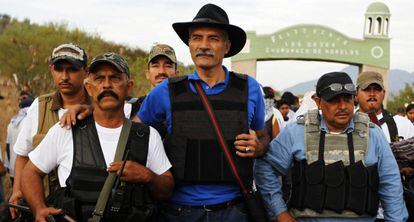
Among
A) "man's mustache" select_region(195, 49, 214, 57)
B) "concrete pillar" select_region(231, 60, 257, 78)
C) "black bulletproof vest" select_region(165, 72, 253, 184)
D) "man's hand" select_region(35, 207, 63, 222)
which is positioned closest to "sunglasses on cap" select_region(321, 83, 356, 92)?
"black bulletproof vest" select_region(165, 72, 253, 184)

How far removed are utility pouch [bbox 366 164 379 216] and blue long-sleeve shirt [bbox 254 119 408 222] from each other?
5cm

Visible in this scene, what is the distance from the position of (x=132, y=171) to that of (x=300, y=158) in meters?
1.17

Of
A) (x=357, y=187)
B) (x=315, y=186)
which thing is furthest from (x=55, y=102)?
(x=357, y=187)

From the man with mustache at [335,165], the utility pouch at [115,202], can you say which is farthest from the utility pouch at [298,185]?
the utility pouch at [115,202]

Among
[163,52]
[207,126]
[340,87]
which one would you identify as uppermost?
[163,52]

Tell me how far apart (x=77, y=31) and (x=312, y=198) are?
30.5 metres

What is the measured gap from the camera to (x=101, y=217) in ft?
9.69

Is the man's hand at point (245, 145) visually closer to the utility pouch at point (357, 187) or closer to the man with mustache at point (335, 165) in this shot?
the man with mustache at point (335, 165)

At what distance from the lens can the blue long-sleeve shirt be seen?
11.6 feet

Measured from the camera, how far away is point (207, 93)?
3361 mm

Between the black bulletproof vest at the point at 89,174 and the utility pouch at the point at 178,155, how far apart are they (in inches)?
8.5

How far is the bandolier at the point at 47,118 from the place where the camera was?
145 inches

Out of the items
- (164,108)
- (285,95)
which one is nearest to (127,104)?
(164,108)

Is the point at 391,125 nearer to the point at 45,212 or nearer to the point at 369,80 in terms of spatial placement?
the point at 369,80
